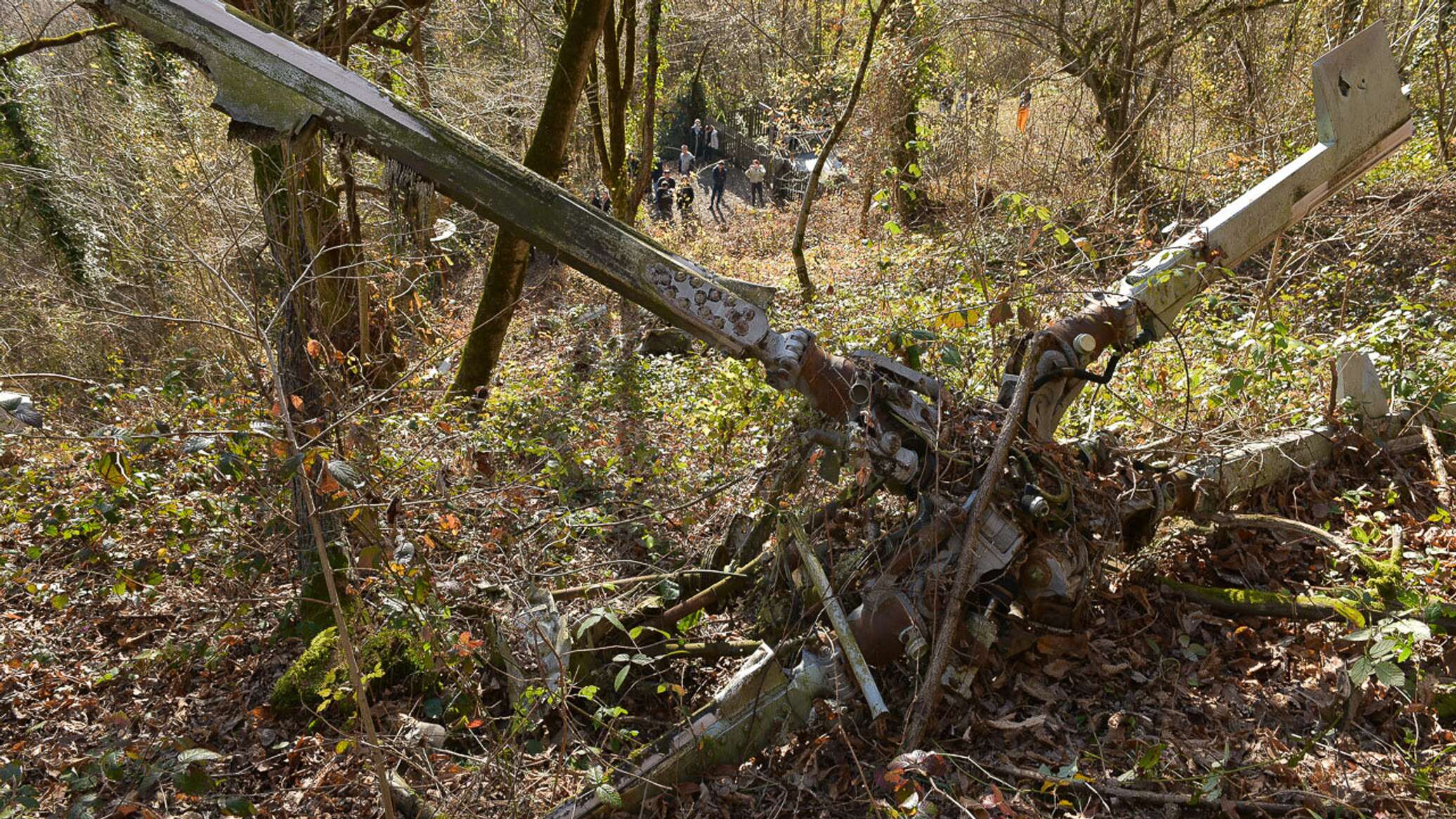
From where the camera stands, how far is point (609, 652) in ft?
13.3

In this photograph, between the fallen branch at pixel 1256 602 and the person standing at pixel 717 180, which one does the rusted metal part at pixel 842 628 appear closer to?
the fallen branch at pixel 1256 602

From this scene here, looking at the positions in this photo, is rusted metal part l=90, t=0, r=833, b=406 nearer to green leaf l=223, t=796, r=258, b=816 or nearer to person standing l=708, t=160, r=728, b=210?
green leaf l=223, t=796, r=258, b=816

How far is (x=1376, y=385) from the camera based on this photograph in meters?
4.73

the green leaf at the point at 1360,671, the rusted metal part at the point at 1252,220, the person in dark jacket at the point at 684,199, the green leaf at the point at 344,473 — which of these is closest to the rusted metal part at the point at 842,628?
the rusted metal part at the point at 1252,220

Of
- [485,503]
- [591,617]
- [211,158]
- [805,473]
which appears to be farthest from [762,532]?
[211,158]

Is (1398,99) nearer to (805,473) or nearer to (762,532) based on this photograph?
(805,473)

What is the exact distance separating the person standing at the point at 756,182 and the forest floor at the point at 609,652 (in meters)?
14.4

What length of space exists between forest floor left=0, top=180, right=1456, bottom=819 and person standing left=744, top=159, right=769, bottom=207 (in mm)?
14396

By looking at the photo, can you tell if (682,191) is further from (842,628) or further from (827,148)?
(842,628)

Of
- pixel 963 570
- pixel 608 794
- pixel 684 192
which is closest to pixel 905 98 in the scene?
pixel 684 192

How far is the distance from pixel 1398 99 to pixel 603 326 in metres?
9.51

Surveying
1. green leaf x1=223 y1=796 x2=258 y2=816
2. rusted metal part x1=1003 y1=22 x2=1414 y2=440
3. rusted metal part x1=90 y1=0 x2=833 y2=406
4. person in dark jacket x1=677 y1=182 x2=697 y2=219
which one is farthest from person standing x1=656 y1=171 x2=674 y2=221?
green leaf x1=223 y1=796 x2=258 y2=816

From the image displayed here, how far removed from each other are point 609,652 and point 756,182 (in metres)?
17.2

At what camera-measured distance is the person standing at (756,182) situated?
19562mm
